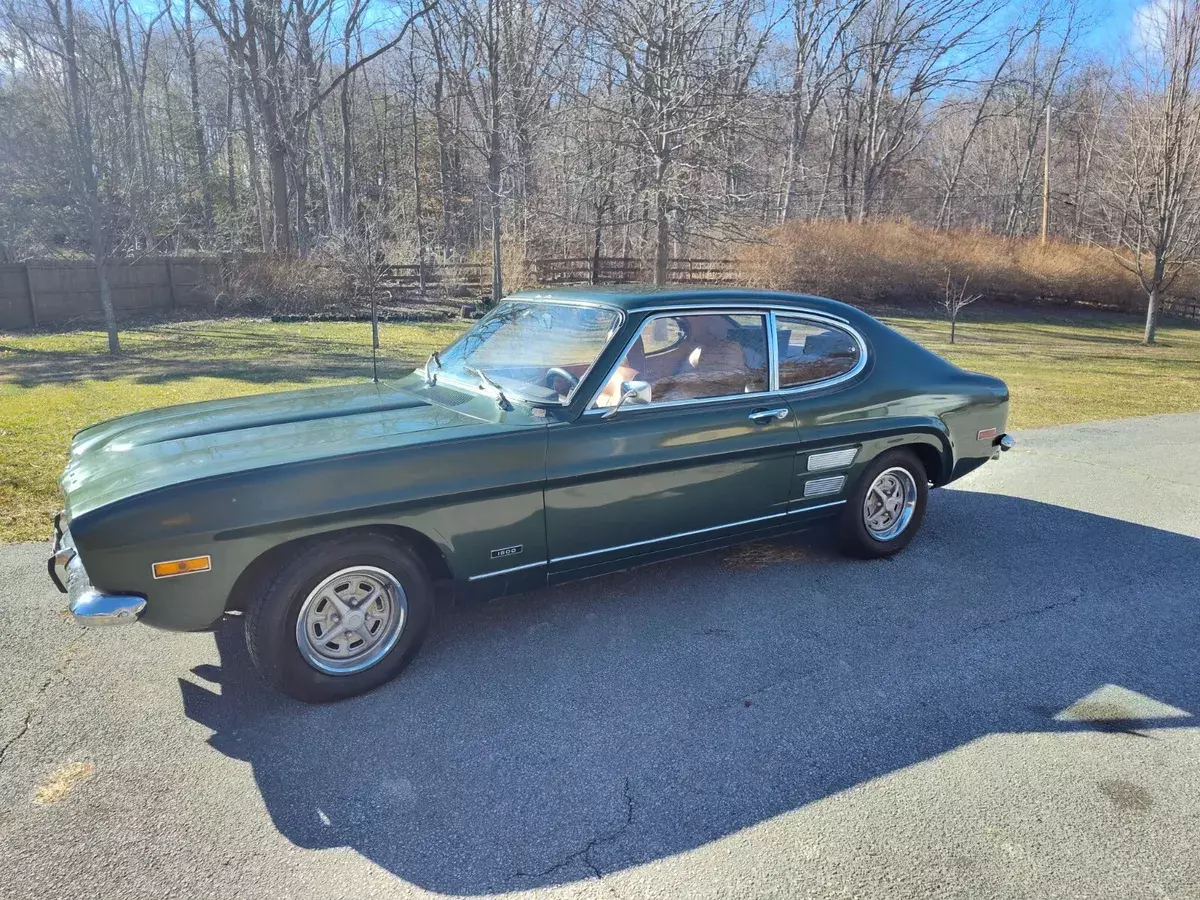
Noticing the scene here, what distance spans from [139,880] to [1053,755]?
3.15 meters

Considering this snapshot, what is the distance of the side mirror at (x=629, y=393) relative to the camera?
147 inches

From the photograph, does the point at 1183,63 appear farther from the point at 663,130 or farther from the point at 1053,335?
the point at 663,130

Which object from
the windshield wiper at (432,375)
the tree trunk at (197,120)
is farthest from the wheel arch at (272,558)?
the tree trunk at (197,120)

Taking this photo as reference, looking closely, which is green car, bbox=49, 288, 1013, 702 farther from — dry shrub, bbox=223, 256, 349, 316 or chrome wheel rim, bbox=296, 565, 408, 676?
dry shrub, bbox=223, 256, 349, 316

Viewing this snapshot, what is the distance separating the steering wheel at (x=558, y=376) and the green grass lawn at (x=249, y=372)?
370 centimetres

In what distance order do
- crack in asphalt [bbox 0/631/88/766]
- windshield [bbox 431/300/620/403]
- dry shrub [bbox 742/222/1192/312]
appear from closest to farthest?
crack in asphalt [bbox 0/631/88/766]
windshield [bbox 431/300/620/403]
dry shrub [bbox 742/222/1192/312]

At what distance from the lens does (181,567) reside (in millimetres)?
2900

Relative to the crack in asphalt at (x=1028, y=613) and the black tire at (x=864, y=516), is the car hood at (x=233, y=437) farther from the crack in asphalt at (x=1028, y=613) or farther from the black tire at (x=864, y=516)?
the crack in asphalt at (x=1028, y=613)

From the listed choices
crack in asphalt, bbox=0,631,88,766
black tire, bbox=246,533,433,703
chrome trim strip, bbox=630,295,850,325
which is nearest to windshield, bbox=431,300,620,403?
chrome trim strip, bbox=630,295,850,325

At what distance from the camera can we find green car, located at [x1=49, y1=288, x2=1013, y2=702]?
9.83 feet

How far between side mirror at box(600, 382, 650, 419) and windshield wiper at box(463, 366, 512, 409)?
0.48 metres

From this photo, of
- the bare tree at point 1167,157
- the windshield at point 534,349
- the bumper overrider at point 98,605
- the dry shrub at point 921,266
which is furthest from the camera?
the dry shrub at point 921,266

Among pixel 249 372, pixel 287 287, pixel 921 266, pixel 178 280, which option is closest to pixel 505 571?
pixel 249 372

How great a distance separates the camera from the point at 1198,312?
32.2 metres
